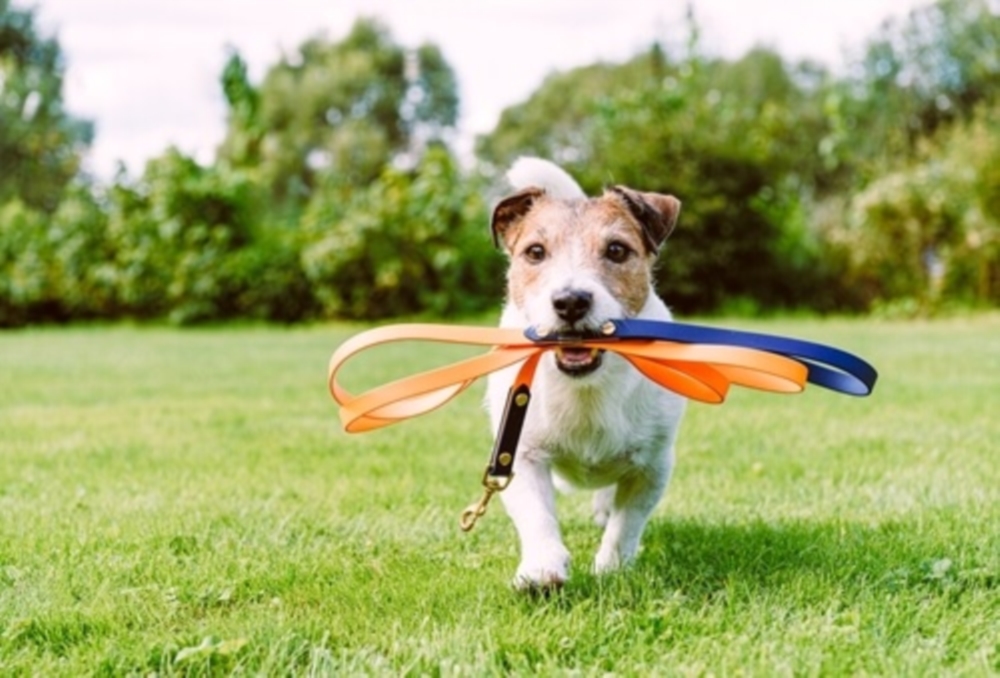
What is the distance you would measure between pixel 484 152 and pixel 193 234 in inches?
1097

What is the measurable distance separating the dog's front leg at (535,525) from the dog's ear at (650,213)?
3.22ft

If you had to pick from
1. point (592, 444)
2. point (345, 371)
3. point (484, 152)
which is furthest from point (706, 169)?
point (484, 152)

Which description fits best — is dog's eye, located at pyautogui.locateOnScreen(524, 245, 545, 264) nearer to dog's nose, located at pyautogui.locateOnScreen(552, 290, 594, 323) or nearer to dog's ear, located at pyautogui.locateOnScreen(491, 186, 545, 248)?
dog's ear, located at pyautogui.locateOnScreen(491, 186, 545, 248)

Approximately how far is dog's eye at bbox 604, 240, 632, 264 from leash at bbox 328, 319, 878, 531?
49cm

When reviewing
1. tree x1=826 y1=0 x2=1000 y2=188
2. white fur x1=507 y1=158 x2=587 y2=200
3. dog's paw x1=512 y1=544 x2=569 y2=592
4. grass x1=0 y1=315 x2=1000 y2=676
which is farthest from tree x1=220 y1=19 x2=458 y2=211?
dog's paw x1=512 y1=544 x2=569 y2=592

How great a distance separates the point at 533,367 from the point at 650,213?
37.4 inches

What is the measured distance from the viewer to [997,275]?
19.1 metres

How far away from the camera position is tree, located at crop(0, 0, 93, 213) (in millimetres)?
33188

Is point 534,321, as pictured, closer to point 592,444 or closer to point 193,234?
point 592,444

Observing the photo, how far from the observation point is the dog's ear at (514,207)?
4.19 m

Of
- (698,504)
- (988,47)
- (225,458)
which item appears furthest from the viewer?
(988,47)

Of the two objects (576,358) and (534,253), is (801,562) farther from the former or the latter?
(534,253)

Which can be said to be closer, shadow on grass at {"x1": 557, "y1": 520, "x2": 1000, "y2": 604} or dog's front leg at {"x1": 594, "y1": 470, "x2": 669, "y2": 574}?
shadow on grass at {"x1": 557, "y1": 520, "x2": 1000, "y2": 604}

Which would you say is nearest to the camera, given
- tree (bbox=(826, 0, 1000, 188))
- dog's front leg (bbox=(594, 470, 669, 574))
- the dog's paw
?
the dog's paw
